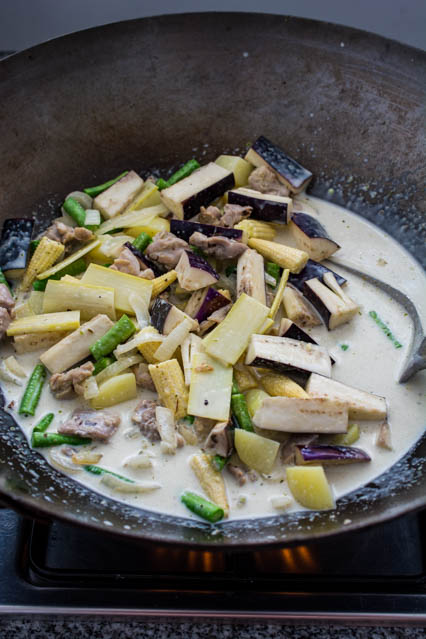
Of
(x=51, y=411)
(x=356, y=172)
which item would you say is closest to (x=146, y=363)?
(x=51, y=411)

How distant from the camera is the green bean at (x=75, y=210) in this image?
2.48 metres

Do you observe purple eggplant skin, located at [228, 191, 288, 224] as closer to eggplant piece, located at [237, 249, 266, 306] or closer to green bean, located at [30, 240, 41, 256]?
eggplant piece, located at [237, 249, 266, 306]

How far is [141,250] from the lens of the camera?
2.37 m

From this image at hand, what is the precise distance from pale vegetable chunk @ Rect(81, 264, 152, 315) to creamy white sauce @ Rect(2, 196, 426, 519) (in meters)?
0.32

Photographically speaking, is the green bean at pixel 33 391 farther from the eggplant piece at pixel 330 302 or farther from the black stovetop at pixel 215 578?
the eggplant piece at pixel 330 302

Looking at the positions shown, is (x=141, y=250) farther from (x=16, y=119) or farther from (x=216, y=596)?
(x=216, y=596)

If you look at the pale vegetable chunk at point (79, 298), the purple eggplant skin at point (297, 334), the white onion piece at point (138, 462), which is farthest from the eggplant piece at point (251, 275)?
the white onion piece at point (138, 462)

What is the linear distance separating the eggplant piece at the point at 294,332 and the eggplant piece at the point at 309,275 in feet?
0.77

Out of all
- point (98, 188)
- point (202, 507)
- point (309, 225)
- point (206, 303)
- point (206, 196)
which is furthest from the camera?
point (98, 188)

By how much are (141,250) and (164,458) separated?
34.4 inches

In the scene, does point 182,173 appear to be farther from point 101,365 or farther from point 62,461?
point 62,461

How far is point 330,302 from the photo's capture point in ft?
7.11

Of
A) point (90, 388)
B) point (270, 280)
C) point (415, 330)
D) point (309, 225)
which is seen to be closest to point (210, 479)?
point (90, 388)

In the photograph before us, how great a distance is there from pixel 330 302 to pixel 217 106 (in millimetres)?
1090
